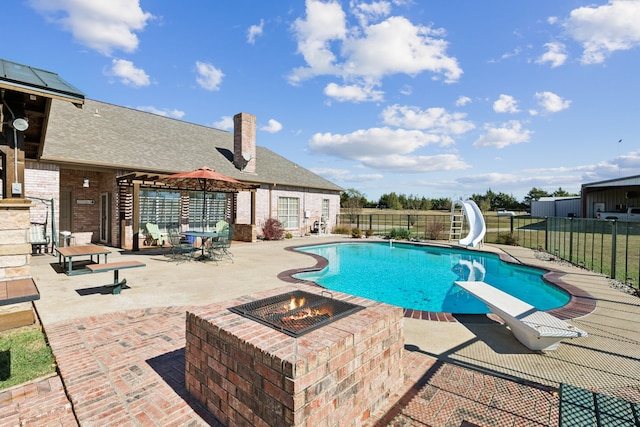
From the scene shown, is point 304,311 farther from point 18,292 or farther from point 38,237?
point 38,237

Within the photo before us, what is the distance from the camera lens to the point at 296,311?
3035mm

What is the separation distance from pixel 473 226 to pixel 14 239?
1729cm

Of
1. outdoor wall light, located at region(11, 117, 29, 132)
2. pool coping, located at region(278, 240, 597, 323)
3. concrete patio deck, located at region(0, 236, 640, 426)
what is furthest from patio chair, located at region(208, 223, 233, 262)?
outdoor wall light, located at region(11, 117, 29, 132)

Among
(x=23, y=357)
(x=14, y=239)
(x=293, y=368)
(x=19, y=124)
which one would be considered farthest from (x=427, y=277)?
(x=19, y=124)

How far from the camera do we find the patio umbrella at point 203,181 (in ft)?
35.0

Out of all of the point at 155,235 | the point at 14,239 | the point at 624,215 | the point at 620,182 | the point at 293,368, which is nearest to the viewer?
the point at 293,368

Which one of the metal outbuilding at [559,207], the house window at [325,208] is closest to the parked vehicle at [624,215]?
the metal outbuilding at [559,207]

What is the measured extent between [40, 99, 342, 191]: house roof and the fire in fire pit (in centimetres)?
1244

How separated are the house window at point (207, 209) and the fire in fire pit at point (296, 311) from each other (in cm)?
1311

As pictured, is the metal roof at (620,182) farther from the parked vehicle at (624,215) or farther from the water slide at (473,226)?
the water slide at (473,226)

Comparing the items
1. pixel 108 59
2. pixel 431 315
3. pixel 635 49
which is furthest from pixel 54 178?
pixel 635 49

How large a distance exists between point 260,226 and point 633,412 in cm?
1748

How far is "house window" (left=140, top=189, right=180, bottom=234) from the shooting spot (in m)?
14.0

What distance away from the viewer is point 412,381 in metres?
3.22
